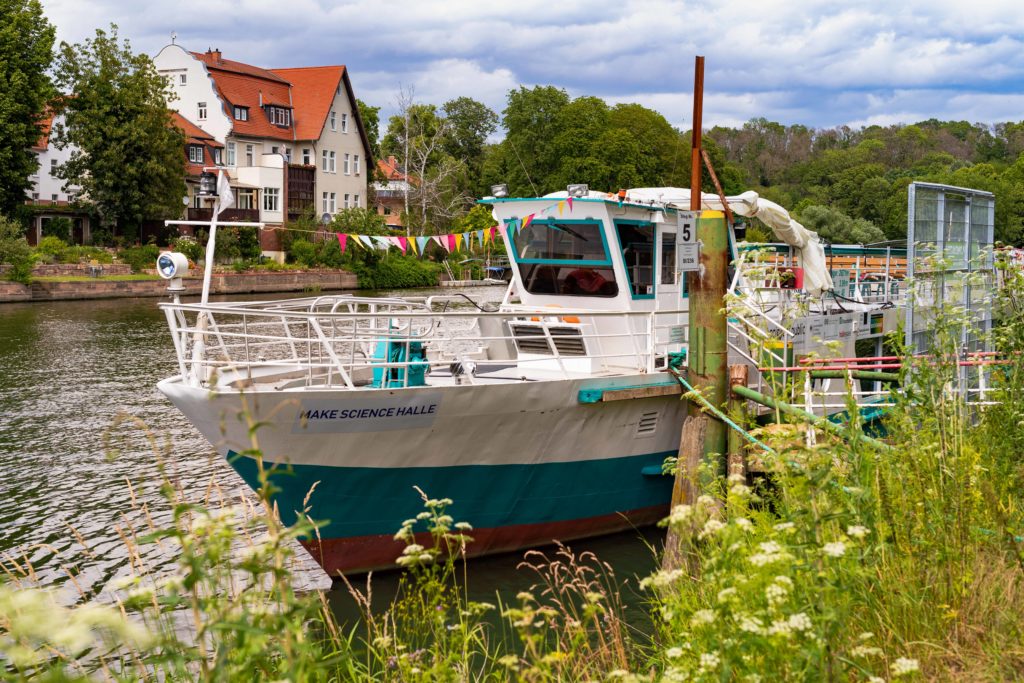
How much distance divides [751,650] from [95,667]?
6.78m

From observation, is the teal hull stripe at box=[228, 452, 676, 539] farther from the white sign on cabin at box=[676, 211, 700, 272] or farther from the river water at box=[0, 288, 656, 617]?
the white sign on cabin at box=[676, 211, 700, 272]

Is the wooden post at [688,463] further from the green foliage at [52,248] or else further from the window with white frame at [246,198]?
the window with white frame at [246,198]

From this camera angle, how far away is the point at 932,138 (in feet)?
521

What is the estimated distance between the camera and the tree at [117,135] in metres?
54.9

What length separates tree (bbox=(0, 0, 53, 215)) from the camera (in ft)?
166

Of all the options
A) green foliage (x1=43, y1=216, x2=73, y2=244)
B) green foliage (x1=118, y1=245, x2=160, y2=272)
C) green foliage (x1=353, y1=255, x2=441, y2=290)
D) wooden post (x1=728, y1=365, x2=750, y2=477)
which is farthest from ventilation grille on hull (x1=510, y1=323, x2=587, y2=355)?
green foliage (x1=43, y1=216, x2=73, y2=244)

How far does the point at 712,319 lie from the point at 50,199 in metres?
65.8

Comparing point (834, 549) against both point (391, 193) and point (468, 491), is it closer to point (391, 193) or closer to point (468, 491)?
point (468, 491)

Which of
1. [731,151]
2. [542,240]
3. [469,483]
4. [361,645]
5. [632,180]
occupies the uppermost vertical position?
[731,151]

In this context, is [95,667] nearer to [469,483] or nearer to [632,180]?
[469,483]

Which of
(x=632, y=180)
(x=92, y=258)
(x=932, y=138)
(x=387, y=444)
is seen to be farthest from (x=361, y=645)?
(x=932, y=138)

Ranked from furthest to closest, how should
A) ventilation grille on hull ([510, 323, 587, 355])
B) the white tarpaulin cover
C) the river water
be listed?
the white tarpaulin cover < ventilation grille on hull ([510, 323, 587, 355]) < the river water

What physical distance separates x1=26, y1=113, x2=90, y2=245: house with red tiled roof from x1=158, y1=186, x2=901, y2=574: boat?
48.8m

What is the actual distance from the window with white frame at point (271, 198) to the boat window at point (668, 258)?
194ft
